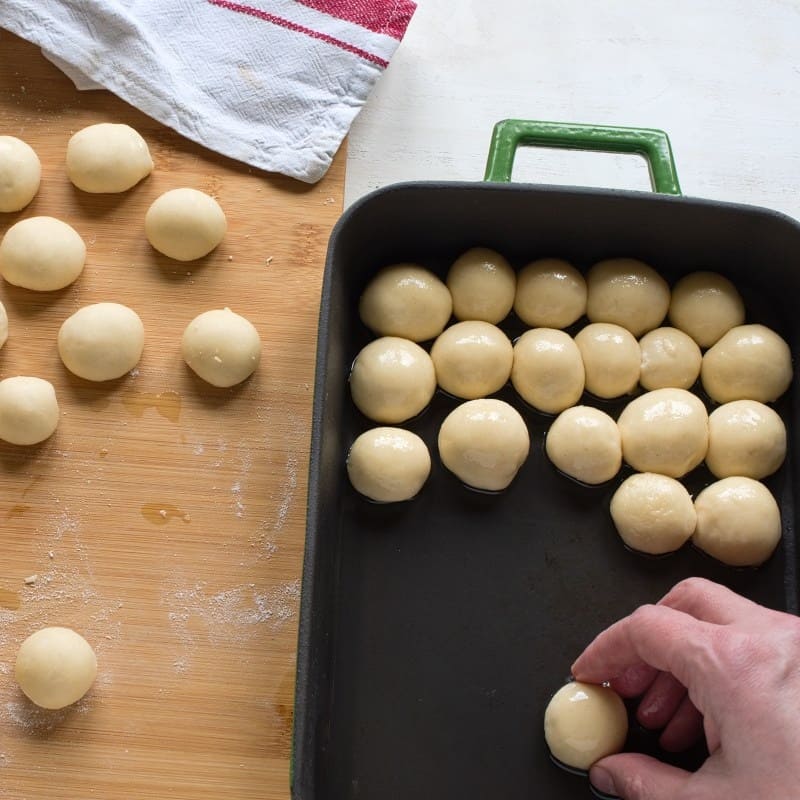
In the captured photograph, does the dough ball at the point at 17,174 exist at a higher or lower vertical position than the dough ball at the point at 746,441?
lower

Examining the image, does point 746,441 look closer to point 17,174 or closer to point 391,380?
point 391,380

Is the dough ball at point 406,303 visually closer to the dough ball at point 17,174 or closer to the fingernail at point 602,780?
the dough ball at point 17,174

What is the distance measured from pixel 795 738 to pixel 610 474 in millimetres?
477

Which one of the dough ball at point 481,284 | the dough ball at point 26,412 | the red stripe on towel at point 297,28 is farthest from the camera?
the red stripe on towel at point 297,28

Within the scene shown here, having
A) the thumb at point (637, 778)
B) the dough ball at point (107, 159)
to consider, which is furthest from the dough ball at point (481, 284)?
the thumb at point (637, 778)

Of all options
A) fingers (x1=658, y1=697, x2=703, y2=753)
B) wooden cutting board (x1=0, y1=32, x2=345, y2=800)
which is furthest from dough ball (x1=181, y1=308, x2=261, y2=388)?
fingers (x1=658, y1=697, x2=703, y2=753)

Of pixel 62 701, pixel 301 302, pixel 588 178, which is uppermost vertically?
pixel 588 178

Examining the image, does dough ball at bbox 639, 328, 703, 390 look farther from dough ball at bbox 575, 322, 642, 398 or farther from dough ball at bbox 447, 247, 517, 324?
dough ball at bbox 447, 247, 517, 324

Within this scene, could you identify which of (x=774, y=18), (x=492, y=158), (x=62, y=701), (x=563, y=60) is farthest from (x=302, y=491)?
(x=774, y=18)

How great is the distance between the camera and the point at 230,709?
3.83 ft

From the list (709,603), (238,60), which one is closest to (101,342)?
(238,60)

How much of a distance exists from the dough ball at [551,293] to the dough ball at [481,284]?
0.07 feet

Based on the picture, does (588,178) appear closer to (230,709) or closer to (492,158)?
(492,158)

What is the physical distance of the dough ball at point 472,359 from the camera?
4.21ft
